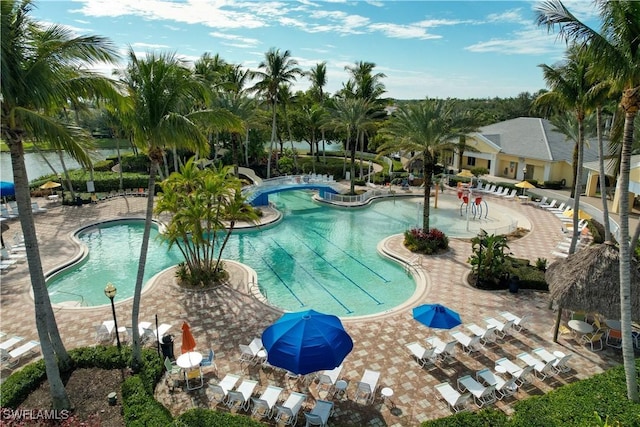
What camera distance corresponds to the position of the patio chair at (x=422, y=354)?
12828 mm

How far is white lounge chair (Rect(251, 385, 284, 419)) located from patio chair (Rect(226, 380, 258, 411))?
7.7 inches

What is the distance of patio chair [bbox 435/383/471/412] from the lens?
432 inches

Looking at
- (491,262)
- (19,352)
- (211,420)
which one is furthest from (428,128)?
(19,352)

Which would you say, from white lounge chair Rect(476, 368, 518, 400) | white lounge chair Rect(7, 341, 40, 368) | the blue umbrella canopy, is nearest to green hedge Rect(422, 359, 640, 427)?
white lounge chair Rect(476, 368, 518, 400)

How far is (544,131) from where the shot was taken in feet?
150

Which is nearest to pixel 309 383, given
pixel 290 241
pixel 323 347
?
pixel 323 347

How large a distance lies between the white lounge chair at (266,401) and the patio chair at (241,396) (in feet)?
0.64

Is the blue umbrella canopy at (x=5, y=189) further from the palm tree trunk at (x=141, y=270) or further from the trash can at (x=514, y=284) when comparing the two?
the trash can at (x=514, y=284)

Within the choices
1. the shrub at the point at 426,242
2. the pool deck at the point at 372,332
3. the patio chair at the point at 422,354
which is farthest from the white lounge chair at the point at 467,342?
the shrub at the point at 426,242

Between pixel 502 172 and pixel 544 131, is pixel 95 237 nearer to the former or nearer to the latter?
pixel 502 172

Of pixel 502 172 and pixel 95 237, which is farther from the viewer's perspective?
pixel 502 172

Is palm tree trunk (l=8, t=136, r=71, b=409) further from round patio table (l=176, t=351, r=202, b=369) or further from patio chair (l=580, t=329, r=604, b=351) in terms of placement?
patio chair (l=580, t=329, r=604, b=351)

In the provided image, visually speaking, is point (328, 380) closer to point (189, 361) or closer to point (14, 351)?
point (189, 361)

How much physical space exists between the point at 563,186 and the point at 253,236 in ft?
106
